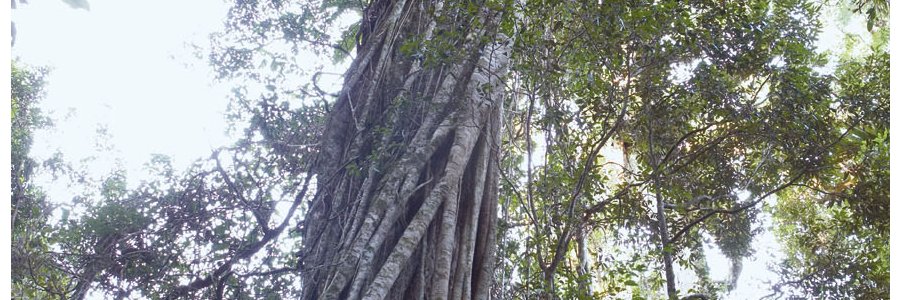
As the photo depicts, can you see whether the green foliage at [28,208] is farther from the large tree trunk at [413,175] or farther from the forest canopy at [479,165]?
the large tree trunk at [413,175]

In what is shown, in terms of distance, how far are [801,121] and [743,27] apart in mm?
Answer: 643

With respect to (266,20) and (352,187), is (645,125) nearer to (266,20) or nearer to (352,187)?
(352,187)

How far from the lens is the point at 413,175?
130 inches

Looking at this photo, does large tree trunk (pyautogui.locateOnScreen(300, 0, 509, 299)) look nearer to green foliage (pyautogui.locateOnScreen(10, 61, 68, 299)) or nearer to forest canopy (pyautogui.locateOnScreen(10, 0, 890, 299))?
forest canopy (pyautogui.locateOnScreen(10, 0, 890, 299))

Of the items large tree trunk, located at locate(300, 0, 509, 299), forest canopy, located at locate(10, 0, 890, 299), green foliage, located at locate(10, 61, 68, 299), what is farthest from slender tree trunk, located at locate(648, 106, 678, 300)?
green foliage, located at locate(10, 61, 68, 299)

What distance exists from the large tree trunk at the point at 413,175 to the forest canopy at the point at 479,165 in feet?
0.04

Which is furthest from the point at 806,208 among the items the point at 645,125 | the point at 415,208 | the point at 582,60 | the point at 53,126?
the point at 53,126

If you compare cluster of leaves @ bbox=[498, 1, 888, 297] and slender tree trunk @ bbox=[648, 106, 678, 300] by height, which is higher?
cluster of leaves @ bbox=[498, 1, 888, 297]

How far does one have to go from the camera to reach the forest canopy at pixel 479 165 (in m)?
3.20

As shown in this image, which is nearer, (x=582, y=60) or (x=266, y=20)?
(x=582, y=60)

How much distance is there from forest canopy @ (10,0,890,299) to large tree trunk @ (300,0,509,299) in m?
0.01

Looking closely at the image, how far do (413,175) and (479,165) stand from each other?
15.8 inches

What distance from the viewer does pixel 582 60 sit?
11.2 feet

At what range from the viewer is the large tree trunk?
299 cm
